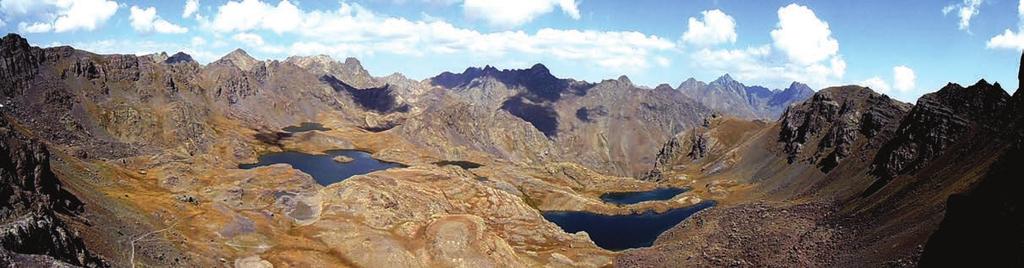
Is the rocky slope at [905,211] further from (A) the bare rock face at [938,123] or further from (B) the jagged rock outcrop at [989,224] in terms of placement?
(A) the bare rock face at [938,123]

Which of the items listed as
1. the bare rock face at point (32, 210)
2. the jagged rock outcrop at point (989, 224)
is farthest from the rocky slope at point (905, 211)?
the bare rock face at point (32, 210)

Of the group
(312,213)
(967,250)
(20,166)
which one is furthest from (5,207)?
(967,250)

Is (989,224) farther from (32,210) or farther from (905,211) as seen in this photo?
(32,210)

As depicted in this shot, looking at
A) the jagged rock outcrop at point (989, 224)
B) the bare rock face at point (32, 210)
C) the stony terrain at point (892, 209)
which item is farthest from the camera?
the stony terrain at point (892, 209)

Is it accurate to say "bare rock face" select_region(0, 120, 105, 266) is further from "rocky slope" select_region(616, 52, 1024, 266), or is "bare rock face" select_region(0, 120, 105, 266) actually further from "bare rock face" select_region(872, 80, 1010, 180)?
"bare rock face" select_region(872, 80, 1010, 180)

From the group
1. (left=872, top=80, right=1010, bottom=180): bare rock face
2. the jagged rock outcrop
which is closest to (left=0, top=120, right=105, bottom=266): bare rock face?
the jagged rock outcrop

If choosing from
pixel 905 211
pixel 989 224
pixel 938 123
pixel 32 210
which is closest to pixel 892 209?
pixel 905 211
